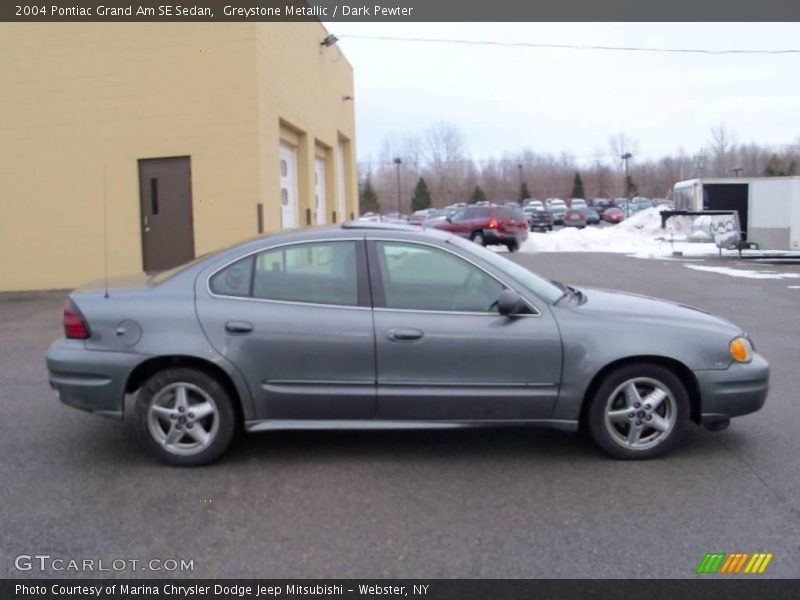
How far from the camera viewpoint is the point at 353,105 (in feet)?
78.3

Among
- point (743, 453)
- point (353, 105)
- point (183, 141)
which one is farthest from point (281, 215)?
point (743, 453)

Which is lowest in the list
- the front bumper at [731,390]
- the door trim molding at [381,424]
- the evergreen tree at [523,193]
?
the door trim molding at [381,424]

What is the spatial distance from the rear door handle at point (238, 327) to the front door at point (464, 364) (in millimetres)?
810

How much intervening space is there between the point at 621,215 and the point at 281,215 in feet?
153

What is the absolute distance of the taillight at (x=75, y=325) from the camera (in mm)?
5008

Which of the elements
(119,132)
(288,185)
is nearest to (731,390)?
(119,132)

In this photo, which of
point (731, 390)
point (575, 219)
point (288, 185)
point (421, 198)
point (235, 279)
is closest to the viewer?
point (731, 390)

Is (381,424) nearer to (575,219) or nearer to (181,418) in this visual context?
(181,418)

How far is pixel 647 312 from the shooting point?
5.15m

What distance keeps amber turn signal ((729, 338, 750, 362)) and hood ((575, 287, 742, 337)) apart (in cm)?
6

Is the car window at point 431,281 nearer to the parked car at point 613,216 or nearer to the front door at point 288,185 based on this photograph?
the front door at point 288,185

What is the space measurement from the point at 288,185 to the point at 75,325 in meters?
12.1

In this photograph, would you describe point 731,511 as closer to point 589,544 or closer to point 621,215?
point 589,544
